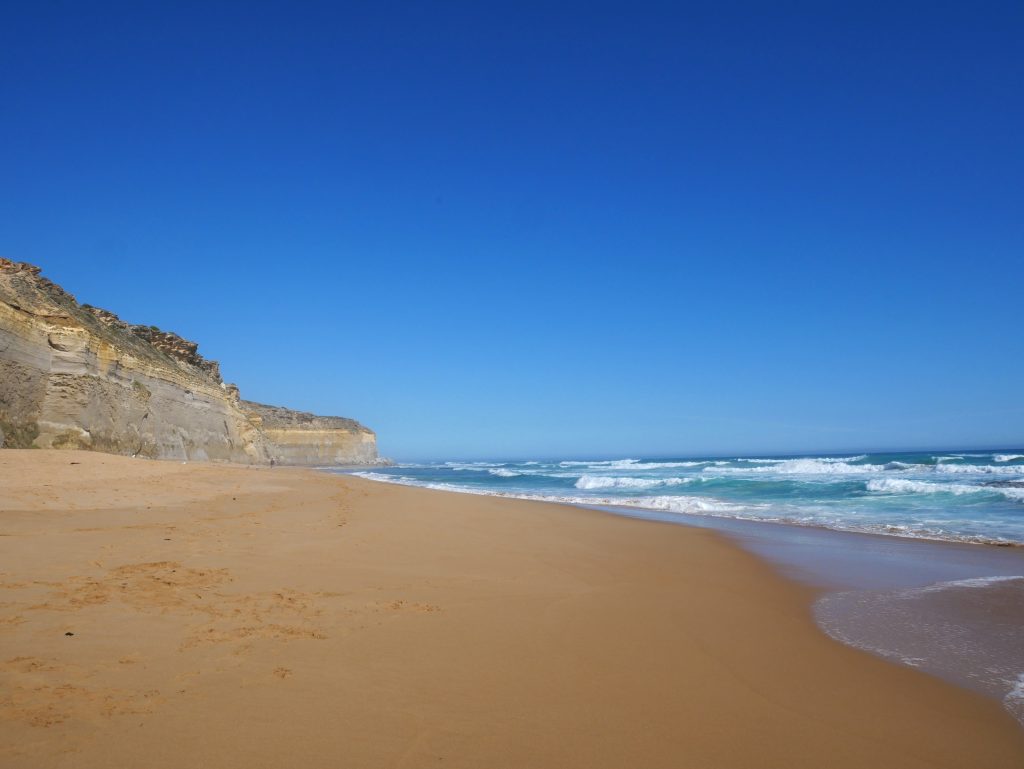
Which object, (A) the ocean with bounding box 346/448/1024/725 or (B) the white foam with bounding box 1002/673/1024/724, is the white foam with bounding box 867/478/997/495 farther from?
(B) the white foam with bounding box 1002/673/1024/724

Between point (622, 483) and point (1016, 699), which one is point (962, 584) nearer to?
point (1016, 699)

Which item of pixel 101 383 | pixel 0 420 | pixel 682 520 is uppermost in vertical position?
pixel 101 383

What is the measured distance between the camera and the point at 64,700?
2.71 metres

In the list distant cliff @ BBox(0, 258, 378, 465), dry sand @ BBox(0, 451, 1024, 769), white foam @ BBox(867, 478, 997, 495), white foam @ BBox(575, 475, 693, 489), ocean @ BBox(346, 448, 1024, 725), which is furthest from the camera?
white foam @ BBox(575, 475, 693, 489)

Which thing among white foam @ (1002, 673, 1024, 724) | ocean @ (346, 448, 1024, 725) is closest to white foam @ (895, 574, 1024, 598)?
ocean @ (346, 448, 1024, 725)

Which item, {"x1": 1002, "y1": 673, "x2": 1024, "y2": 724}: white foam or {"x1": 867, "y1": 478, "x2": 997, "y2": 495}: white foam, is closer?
{"x1": 1002, "y1": 673, "x2": 1024, "y2": 724}: white foam

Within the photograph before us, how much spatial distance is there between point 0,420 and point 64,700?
21184 mm

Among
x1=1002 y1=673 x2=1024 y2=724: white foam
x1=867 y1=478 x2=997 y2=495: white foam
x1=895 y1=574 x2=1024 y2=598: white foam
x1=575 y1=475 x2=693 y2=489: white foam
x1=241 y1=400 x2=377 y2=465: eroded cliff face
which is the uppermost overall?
x1=241 y1=400 x2=377 y2=465: eroded cliff face

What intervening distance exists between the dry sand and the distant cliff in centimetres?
1622

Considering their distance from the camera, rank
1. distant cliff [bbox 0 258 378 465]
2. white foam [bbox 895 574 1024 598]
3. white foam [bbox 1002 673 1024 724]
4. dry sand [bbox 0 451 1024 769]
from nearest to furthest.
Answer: dry sand [bbox 0 451 1024 769] < white foam [bbox 1002 673 1024 724] < white foam [bbox 895 574 1024 598] < distant cliff [bbox 0 258 378 465]

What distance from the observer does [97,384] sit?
22.7m

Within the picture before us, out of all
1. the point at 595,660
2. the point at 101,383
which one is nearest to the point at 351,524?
the point at 595,660

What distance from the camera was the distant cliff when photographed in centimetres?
1942

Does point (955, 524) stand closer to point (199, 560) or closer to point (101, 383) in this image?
point (199, 560)
